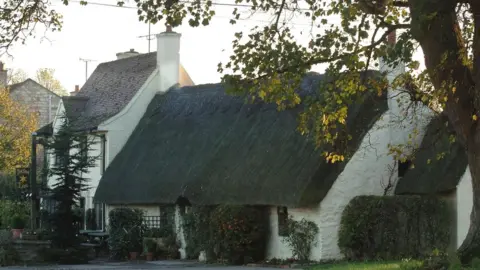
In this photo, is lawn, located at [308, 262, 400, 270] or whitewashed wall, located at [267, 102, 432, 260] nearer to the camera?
lawn, located at [308, 262, 400, 270]

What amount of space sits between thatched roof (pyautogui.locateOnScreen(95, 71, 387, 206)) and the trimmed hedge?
1790 millimetres

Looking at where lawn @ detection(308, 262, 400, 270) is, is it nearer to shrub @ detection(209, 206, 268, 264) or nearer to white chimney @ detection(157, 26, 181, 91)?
shrub @ detection(209, 206, 268, 264)

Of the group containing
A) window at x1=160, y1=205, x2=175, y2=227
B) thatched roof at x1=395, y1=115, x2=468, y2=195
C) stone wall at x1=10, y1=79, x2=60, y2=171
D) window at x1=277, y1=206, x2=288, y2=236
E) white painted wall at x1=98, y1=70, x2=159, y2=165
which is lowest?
window at x1=277, y1=206, x2=288, y2=236

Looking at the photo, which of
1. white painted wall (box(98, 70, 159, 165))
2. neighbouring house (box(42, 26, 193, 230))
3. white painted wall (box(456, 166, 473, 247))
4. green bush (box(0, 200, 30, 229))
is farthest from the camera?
green bush (box(0, 200, 30, 229))

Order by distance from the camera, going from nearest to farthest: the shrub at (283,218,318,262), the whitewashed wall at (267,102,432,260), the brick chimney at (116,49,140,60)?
the whitewashed wall at (267,102,432,260)
the shrub at (283,218,318,262)
the brick chimney at (116,49,140,60)

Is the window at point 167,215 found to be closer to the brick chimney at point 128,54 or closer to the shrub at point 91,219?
the shrub at point 91,219

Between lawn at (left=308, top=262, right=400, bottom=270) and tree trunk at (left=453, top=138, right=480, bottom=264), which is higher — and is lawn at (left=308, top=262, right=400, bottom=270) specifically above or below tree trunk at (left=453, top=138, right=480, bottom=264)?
below

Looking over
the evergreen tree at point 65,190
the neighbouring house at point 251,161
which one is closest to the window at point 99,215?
the neighbouring house at point 251,161

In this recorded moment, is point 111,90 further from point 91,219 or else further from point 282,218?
point 282,218

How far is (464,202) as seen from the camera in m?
30.3

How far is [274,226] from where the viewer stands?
33188 millimetres

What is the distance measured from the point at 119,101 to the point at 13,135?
58.6 feet

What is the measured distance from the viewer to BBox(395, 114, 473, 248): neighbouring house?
3022cm

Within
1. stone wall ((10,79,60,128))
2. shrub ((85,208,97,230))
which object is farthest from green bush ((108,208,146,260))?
stone wall ((10,79,60,128))
